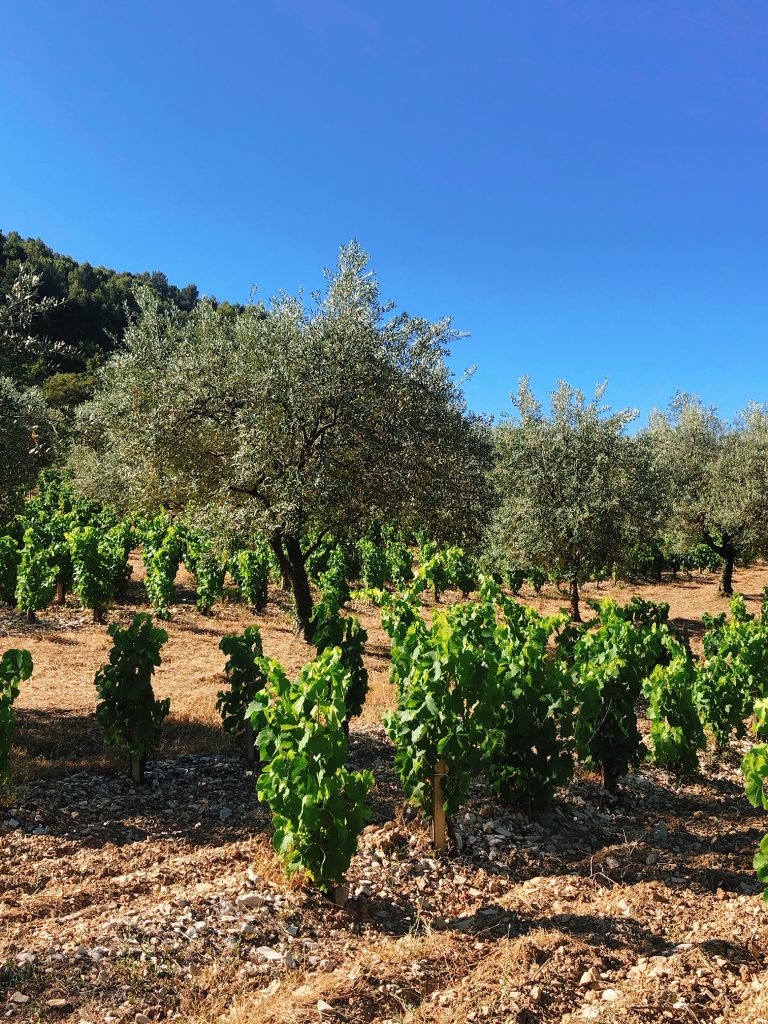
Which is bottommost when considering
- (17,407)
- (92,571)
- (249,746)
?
(249,746)

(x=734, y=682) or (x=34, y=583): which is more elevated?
(x=34, y=583)

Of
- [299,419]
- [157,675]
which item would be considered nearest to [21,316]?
[299,419]

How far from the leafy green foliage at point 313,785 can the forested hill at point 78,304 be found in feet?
119

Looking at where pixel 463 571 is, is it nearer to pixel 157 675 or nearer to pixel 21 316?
pixel 157 675

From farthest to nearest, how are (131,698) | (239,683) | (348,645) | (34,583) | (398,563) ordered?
1. (398,563)
2. (34,583)
3. (348,645)
4. (239,683)
5. (131,698)

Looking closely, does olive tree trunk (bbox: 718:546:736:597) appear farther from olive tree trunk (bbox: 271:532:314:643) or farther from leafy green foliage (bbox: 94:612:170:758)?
leafy green foliage (bbox: 94:612:170:758)

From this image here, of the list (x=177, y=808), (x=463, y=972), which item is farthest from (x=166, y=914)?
(x=177, y=808)

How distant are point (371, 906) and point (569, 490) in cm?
1738

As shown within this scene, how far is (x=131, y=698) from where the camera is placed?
7945 mm

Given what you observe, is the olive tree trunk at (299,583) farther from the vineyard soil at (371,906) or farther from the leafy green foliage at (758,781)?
the leafy green foliage at (758,781)

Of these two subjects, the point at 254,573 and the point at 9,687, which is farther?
the point at 254,573

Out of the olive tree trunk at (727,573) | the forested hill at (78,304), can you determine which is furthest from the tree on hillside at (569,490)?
the forested hill at (78,304)

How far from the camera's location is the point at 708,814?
820cm

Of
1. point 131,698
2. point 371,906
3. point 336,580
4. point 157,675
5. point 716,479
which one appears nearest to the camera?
point 371,906
